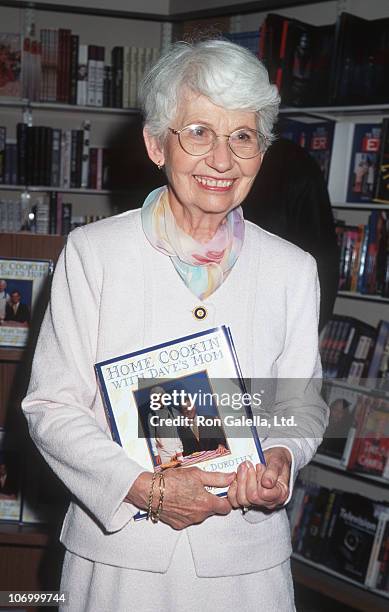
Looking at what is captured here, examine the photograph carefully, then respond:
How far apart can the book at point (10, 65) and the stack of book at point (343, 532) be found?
119 inches

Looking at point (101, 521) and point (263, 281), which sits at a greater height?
point (263, 281)

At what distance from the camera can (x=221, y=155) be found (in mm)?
1359

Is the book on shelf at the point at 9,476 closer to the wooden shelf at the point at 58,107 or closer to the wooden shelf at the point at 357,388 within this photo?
the wooden shelf at the point at 357,388

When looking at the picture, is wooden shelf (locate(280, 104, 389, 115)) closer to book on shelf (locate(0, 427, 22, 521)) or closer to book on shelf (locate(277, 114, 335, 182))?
book on shelf (locate(277, 114, 335, 182))

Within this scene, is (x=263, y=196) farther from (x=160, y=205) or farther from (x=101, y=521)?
(x=101, y=521)

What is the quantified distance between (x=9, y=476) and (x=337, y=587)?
1.66 metres

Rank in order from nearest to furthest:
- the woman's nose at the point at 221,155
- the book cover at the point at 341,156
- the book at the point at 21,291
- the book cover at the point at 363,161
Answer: the woman's nose at the point at 221,155 → the book at the point at 21,291 → the book cover at the point at 363,161 → the book cover at the point at 341,156

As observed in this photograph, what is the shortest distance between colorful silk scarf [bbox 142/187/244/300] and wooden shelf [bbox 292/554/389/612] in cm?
232

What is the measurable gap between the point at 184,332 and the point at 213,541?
39cm

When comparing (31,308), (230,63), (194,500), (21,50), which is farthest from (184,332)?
(21,50)

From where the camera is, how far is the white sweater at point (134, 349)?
1.28 metres

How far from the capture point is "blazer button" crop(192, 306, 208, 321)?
1380 mm

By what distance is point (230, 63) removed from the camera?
134 centimetres

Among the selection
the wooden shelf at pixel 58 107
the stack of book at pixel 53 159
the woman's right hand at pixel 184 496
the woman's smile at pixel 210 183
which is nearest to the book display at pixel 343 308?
the stack of book at pixel 53 159
